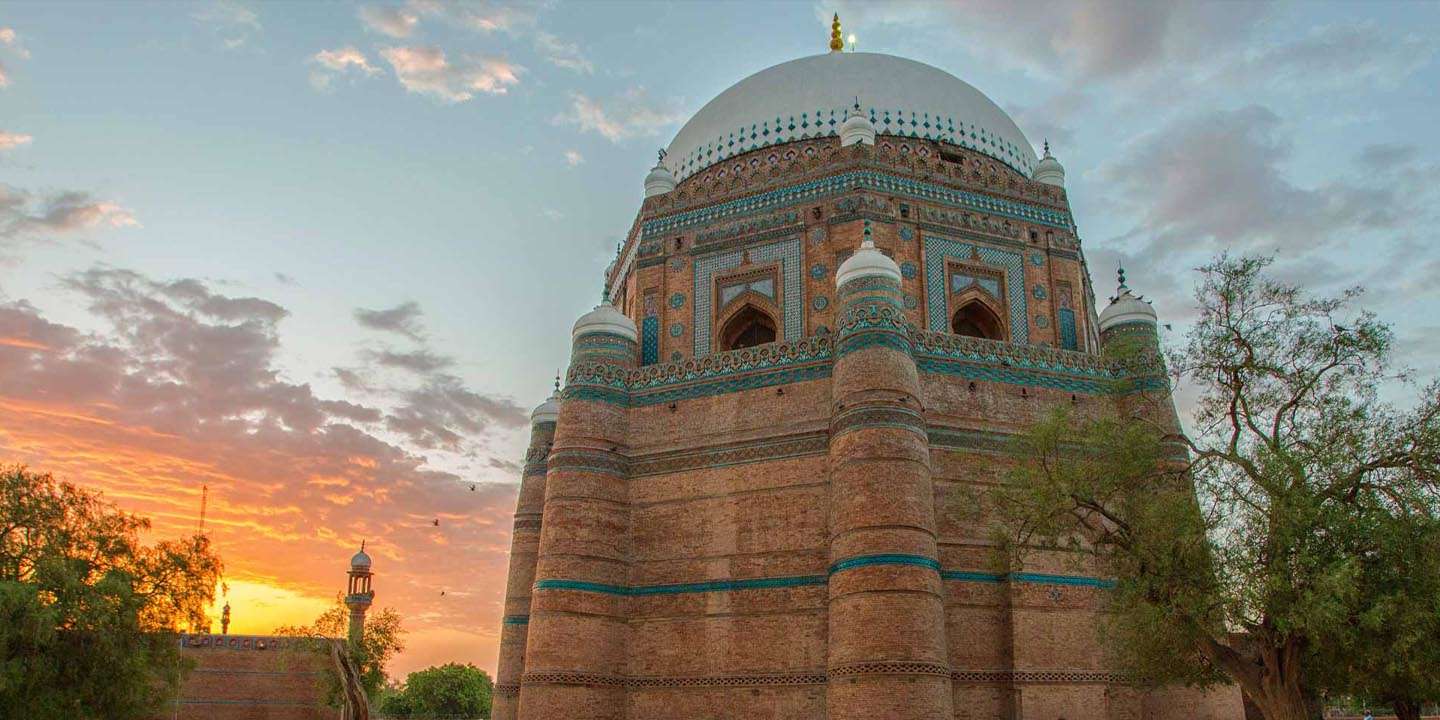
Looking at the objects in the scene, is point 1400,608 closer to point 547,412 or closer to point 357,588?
point 547,412

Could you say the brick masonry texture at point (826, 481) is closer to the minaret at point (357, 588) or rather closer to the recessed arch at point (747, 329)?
the recessed arch at point (747, 329)

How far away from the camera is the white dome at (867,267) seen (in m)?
14.0

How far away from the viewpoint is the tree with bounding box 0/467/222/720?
12.3 metres

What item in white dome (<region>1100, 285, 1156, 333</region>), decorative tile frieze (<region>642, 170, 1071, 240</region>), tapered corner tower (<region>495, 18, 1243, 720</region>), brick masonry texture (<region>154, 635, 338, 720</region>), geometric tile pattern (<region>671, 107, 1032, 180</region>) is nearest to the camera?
tapered corner tower (<region>495, 18, 1243, 720</region>)

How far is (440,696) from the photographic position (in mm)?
38344

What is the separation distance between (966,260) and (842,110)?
3.31 meters

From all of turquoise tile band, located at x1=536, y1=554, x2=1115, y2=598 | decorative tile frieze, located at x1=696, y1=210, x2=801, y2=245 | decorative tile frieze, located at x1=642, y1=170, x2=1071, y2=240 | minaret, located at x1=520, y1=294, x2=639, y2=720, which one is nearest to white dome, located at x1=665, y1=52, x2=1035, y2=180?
decorative tile frieze, located at x1=642, y1=170, x2=1071, y2=240

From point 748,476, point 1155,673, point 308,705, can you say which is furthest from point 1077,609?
point 308,705

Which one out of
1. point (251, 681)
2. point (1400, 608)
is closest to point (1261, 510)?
point (1400, 608)

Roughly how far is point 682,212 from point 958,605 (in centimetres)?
759

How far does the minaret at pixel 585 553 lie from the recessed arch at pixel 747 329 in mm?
1644

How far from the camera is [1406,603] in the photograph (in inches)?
336

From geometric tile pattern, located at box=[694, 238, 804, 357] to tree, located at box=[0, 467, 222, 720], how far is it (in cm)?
768

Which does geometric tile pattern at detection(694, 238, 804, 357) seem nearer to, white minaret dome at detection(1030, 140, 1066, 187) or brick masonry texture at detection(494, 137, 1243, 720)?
brick masonry texture at detection(494, 137, 1243, 720)
